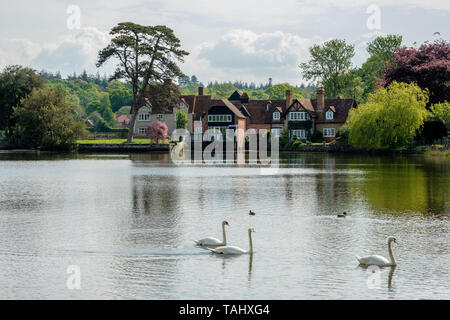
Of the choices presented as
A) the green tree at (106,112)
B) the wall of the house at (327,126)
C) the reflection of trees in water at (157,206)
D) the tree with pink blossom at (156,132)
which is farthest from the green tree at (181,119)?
the green tree at (106,112)

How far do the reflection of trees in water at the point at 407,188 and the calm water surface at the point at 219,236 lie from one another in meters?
0.12

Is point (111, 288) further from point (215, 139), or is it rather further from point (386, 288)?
point (215, 139)

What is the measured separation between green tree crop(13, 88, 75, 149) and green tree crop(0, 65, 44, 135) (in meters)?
3.05

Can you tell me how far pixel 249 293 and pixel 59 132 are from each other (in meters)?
80.2

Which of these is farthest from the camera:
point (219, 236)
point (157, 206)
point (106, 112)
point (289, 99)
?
point (106, 112)

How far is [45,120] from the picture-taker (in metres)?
89.7

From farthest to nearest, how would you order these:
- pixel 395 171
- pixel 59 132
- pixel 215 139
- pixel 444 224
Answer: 1. pixel 215 139
2. pixel 59 132
3. pixel 395 171
4. pixel 444 224

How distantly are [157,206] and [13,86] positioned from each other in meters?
73.0

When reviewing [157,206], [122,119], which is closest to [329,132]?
[157,206]

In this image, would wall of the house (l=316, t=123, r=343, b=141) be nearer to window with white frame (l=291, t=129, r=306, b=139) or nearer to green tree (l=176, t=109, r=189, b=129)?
window with white frame (l=291, t=129, r=306, b=139)

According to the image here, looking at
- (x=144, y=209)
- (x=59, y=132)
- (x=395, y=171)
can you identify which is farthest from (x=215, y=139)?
(x=144, y=209)

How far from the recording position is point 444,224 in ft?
78.1

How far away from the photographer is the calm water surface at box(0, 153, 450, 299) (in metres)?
15.1

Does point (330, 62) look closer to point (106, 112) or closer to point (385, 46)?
point (385, 46)
